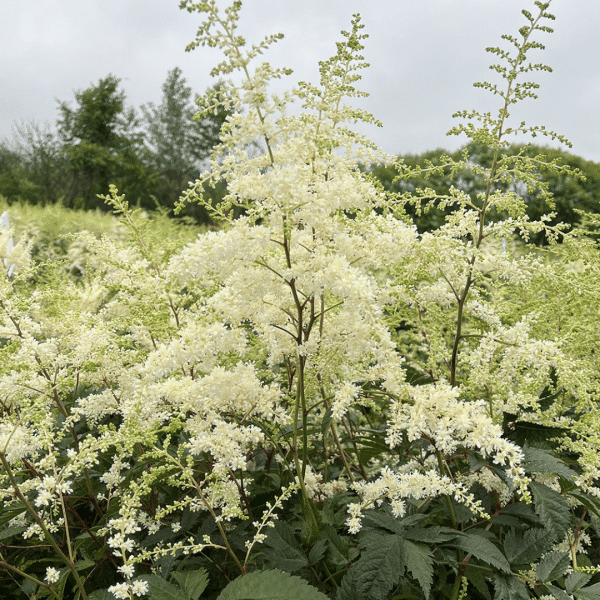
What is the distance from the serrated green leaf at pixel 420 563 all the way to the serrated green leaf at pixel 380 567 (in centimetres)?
2

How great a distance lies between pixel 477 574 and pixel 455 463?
23.4 inches

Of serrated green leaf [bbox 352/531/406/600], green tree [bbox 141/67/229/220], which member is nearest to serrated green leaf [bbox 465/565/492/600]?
serrated green leaf [bbox 352/531/406/600]

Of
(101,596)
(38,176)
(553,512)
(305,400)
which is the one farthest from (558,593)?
(38,176)

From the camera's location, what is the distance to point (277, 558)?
1.86 meters

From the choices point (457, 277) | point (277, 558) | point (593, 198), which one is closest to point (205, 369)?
point (277, 558)

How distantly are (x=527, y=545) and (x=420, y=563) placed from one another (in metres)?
0.53

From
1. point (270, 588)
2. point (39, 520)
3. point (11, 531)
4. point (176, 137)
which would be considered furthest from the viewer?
point (176, 137)

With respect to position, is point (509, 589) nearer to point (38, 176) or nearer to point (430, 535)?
point (430, 535)

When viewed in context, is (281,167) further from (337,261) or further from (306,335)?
→ (306,335)

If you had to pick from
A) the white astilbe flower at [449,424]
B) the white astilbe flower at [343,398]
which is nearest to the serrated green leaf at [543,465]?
the white astilbe flower at [449,424]

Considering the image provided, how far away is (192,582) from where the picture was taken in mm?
1708

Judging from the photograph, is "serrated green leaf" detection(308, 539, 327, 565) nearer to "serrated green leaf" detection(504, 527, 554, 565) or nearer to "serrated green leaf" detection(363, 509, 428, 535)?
"serrated green leaf" detection(363, 509, 428, 535)

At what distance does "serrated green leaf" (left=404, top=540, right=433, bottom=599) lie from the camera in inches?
61.4

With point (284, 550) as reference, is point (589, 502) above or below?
above
